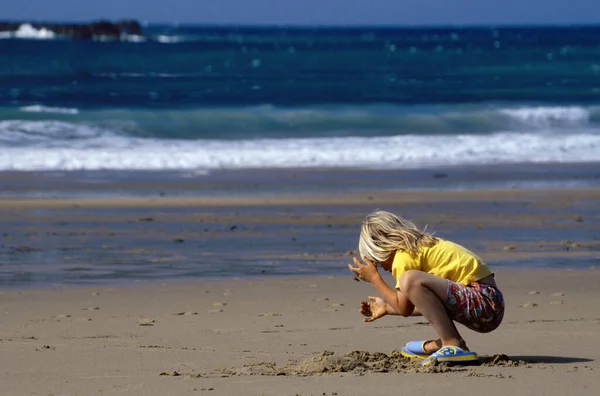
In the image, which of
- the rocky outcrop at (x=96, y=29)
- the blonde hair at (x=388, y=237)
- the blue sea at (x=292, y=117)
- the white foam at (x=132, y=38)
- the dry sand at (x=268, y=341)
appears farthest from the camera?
the white foam at (x=132, y=38)

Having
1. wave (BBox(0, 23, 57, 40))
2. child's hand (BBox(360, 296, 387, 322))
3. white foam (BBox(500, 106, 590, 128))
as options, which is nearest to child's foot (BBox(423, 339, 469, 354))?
child's hand (BBox(360, 296, 387, 322))

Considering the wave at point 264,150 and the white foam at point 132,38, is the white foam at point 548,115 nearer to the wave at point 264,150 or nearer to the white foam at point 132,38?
the wave at point 264,150

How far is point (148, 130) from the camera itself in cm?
2181

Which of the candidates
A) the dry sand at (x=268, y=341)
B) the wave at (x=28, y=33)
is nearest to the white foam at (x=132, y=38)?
the wave at (x=28, y=33)

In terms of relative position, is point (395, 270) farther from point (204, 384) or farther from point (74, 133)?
→ point (74, 133)

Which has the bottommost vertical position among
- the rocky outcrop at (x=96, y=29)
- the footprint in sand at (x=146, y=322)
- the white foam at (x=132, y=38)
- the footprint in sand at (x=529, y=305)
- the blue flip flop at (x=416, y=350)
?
the footprint in sand at (x=529, y=305)

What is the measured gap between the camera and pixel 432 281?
179 inches

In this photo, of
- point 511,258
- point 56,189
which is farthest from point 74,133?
point 511,258

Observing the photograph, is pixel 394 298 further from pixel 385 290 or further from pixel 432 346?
pixel 432 346

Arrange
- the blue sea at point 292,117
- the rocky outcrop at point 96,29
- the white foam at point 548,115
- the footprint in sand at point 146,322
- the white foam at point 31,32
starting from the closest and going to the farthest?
1. the footprint in sand at point 146,322
2. the blue sea at point 292,117
3. the white foam at point 548,115
4. the rocky outcrop at point 96,29
5. the white foam at point 31,32

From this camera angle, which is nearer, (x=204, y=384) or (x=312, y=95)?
(x=204, y=384)

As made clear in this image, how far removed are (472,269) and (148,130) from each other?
1772 centimetres

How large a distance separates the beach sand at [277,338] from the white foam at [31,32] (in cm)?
10593

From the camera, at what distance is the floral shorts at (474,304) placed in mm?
4605
